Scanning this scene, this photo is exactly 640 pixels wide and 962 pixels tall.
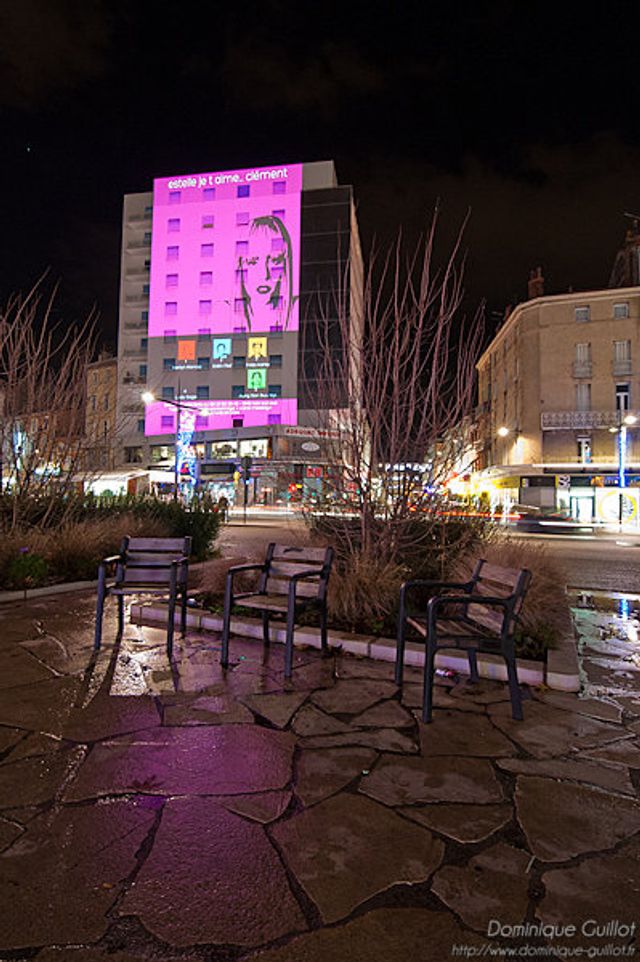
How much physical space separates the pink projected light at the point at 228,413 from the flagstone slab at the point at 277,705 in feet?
170

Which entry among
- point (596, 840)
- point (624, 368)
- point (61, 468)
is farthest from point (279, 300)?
point (596, 840)

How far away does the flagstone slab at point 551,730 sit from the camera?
3178mm

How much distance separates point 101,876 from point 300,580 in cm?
304

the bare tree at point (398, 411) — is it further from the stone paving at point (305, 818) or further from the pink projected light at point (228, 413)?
the pink projected light at point (228, 413)

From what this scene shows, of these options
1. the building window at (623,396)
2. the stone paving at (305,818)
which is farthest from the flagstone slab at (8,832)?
the building window at (623,396)

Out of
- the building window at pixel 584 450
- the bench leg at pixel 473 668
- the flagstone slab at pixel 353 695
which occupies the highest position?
the building window at pixel 584 450

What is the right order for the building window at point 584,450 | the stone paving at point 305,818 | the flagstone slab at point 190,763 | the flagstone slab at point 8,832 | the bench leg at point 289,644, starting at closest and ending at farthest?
the stone paving at point 305,818 → the flagstone slab at point 8,832 → the flagstone slab at point 190,763 → the bench leg at point 289,644 → the building window at point 584,450

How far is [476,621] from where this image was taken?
13.9ft

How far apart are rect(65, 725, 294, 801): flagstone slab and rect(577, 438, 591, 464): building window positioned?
42.3 metres

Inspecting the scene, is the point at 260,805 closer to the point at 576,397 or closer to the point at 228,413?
the point at 576,397

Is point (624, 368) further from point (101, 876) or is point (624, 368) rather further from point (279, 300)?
point (101, 876)

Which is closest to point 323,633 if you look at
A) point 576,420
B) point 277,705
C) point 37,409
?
point 277,705

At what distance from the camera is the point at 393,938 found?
174 cm

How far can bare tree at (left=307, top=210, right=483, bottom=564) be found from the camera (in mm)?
7180
